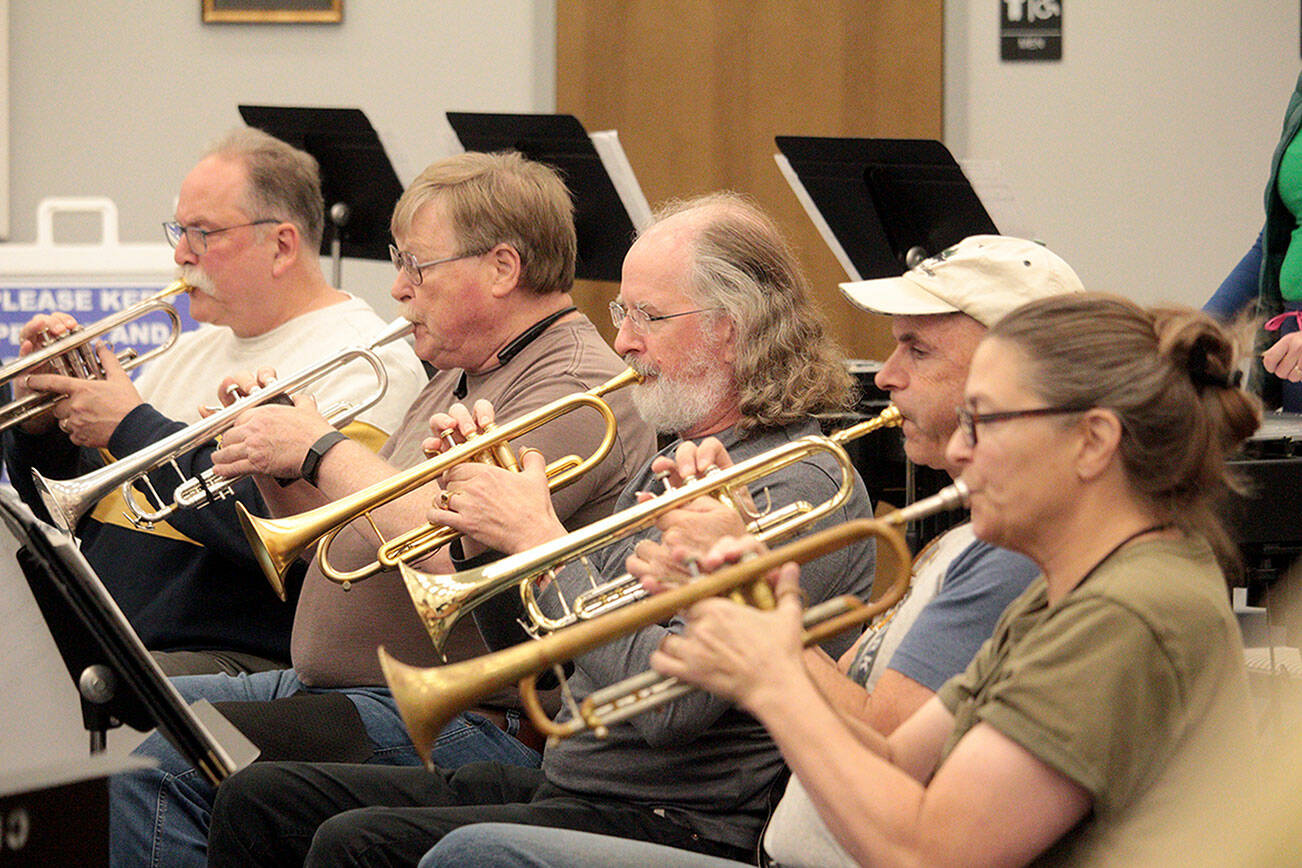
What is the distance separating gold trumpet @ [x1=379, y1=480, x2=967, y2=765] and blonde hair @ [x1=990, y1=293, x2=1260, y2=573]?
0.18m

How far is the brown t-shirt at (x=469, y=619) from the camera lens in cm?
253

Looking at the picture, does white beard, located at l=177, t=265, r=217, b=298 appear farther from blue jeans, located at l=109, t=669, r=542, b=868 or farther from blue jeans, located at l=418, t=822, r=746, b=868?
blue jeans, located at l=418, t=822, r=746, b=868

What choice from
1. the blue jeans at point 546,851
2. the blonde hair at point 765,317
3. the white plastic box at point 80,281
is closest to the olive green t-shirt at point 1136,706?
the blue jeans at point 546,851

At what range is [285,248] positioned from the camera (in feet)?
11.5

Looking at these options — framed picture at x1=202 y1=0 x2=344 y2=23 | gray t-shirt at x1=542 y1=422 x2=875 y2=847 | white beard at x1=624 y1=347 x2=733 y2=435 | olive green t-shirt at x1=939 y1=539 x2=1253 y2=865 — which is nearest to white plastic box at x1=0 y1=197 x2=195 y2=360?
framed picture at x1=202 y1=0 x2=344 y2=23

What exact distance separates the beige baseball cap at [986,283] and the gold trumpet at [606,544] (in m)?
0.18

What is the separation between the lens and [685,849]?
1.97 meters

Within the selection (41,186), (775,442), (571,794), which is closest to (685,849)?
(571,794)

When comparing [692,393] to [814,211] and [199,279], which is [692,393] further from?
[199,279]

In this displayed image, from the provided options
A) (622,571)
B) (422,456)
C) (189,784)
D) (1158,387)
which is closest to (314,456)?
(422,456)

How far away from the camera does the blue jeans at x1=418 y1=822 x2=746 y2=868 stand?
176cm

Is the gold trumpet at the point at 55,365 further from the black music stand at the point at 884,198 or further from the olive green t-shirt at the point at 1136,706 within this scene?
the olive green t-shirt at the point at 1136,706

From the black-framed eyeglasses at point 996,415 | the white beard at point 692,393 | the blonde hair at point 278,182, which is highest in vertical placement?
the blonde hair at point 278,182

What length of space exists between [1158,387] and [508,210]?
1.65m
